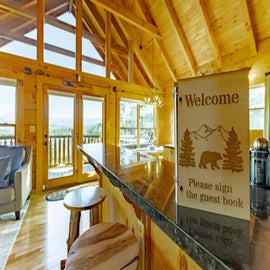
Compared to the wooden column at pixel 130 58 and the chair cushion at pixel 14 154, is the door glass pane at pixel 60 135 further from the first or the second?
the wooden column at pixel 130 58

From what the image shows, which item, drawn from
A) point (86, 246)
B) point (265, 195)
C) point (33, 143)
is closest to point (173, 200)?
point (265, 195)

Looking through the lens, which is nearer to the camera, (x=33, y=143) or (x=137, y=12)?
(x=33, y=143)

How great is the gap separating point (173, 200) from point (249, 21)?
14.6 ft

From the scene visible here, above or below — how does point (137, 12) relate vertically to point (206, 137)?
above

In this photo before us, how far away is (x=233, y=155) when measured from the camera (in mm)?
472

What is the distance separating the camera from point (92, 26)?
483 centimetres

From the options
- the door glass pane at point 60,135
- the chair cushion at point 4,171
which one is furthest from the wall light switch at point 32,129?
the chair cushion at point 4,171

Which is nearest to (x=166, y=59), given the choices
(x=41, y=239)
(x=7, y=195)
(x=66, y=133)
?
(x=66, y=133)

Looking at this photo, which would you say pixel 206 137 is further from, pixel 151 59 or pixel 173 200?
pixel 151 59

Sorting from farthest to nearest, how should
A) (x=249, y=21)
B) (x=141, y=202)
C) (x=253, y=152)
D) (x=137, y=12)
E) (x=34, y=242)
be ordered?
(x=137, y=12) → (x=249, y=21) → (x=34, y=242) → (x=253, y=152) → (x=141, y=202)

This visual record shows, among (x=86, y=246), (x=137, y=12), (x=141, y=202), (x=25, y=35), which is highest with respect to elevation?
(x=137, y=12)

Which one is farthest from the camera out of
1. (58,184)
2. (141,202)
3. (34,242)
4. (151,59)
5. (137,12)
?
(151,59)

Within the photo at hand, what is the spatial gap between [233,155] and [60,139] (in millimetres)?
4311

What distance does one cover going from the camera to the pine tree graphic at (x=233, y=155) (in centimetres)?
47
